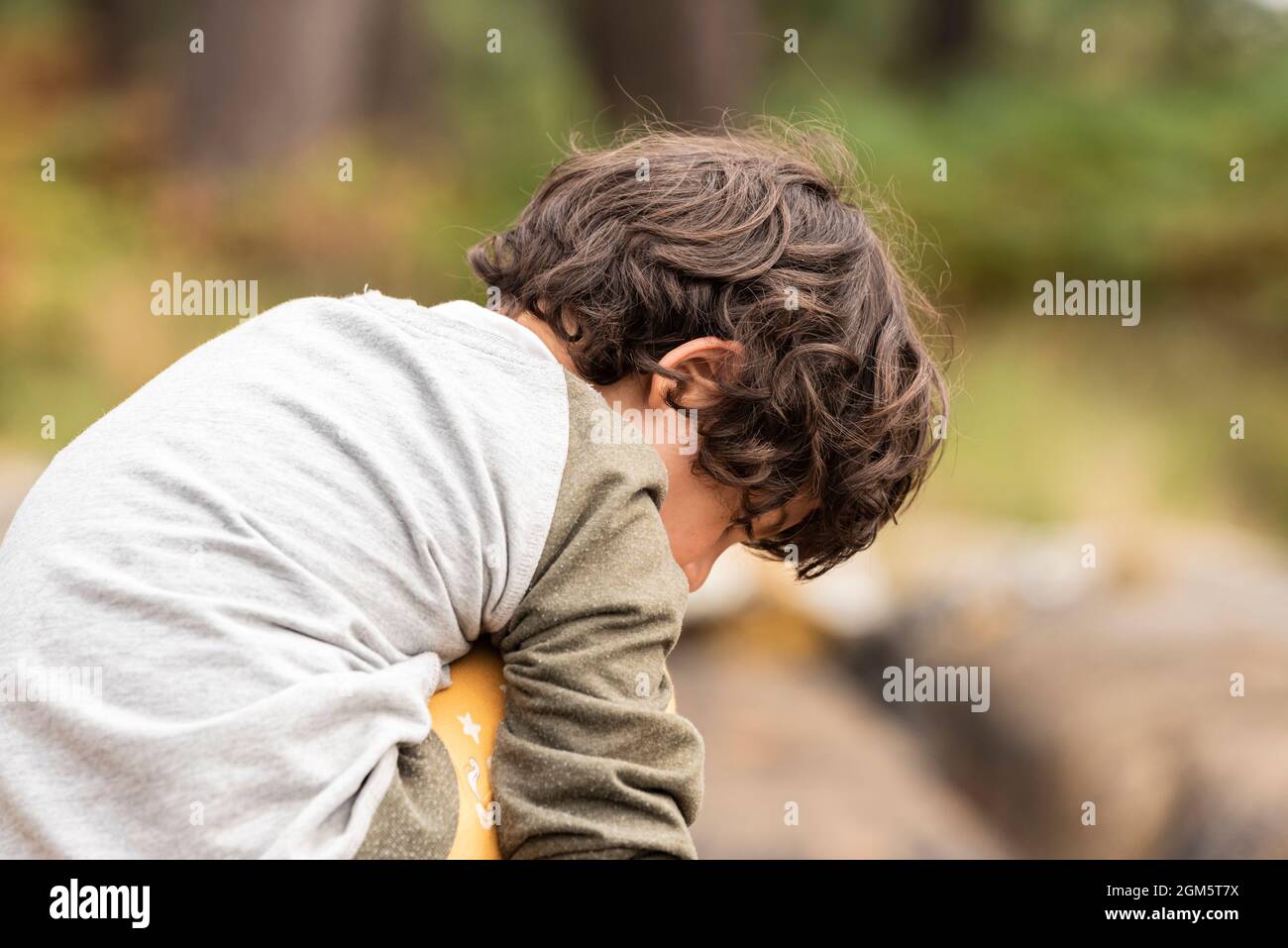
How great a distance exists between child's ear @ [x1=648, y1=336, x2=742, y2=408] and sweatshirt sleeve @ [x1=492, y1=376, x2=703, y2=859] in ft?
0.82

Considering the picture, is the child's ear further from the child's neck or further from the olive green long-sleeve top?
the olive green long-sleeve top

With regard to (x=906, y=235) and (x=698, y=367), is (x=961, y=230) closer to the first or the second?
(x=906, y=235)

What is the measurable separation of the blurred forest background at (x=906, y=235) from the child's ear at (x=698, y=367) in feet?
8.92

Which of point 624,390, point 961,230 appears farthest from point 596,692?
point 961,230

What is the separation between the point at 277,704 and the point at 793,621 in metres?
4.21

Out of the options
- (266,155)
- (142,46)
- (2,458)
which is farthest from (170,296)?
(142,46)

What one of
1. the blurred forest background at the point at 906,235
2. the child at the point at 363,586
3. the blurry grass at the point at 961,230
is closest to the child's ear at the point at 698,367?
the child at the point at 363,586

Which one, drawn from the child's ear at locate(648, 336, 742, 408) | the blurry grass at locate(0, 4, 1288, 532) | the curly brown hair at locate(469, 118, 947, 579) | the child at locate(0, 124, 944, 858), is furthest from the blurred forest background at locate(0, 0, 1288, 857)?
the child at locate(0, 124, 944, 858)

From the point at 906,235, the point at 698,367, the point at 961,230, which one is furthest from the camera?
the point at 961,230

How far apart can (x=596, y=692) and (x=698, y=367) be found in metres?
0.49

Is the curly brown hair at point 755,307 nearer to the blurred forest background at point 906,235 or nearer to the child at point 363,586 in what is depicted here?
the child at point 363,586

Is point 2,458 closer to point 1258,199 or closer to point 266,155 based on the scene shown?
point 266,155

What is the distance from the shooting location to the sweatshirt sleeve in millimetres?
1246

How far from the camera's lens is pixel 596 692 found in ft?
4.15
